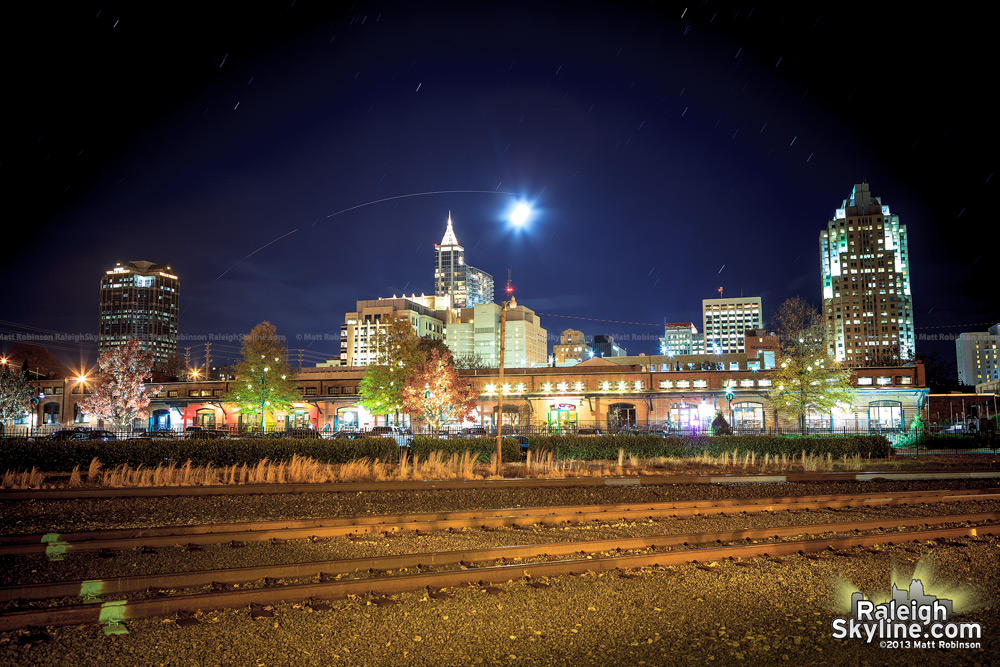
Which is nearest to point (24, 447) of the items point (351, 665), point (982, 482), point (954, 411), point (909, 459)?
point (351, 665)

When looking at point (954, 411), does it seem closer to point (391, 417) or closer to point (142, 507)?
point (391, 417)

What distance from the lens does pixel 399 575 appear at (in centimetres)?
827

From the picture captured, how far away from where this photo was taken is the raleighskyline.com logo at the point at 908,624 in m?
6.79

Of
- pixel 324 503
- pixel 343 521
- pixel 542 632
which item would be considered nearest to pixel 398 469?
pixel 324 503

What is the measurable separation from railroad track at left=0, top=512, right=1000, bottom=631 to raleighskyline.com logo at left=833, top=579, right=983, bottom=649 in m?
2.31

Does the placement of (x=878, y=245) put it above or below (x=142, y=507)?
above

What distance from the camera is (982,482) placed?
21172 mm

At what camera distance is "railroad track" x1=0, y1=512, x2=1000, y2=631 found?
6762mm

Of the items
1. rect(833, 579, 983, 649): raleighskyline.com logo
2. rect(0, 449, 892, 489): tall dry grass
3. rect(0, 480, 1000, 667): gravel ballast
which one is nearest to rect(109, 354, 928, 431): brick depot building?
rect(0, 449, 892, 489): tall dry grass

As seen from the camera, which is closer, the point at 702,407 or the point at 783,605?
the point at 783,605

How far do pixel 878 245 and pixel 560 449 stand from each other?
19992cm

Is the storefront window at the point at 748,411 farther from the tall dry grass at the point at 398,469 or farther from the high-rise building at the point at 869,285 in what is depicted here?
the high-rise building at the point at 869,285

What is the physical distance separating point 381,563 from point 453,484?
408 inches

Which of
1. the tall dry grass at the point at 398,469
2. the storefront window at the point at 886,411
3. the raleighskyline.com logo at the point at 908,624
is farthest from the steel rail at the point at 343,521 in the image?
the storefront window at the point at 886,411
